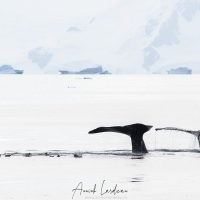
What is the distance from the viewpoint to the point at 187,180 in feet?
92.4

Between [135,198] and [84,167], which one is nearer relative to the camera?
[135,198]

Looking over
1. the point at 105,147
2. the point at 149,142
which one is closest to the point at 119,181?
the point at 105,147

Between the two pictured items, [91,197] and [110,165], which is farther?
[110,165]

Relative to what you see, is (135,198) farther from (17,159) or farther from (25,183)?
(17,159)

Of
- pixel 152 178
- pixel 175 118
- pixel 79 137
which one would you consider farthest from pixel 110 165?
pixel 175 118

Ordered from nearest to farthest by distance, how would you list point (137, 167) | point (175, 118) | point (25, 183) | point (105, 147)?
point (25, 183) < point (137, 167) < point (105, 147) < point (175, 118)

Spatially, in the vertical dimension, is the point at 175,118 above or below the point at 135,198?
above

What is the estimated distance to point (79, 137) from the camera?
5266 cm

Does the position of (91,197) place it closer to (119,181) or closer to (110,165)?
(119,181)

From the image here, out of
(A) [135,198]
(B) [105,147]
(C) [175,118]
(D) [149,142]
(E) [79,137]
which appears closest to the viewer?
(A) [135,198]

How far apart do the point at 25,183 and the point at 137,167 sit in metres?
5.49

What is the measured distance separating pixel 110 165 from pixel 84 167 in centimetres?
109

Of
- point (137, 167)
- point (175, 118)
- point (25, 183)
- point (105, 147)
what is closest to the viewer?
point (25, 183)

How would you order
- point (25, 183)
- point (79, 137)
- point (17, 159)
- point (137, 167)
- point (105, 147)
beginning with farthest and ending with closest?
point (79, 137) → point (105, 147) → point (17, 159) → point (137, 167) → point (25, 183)
